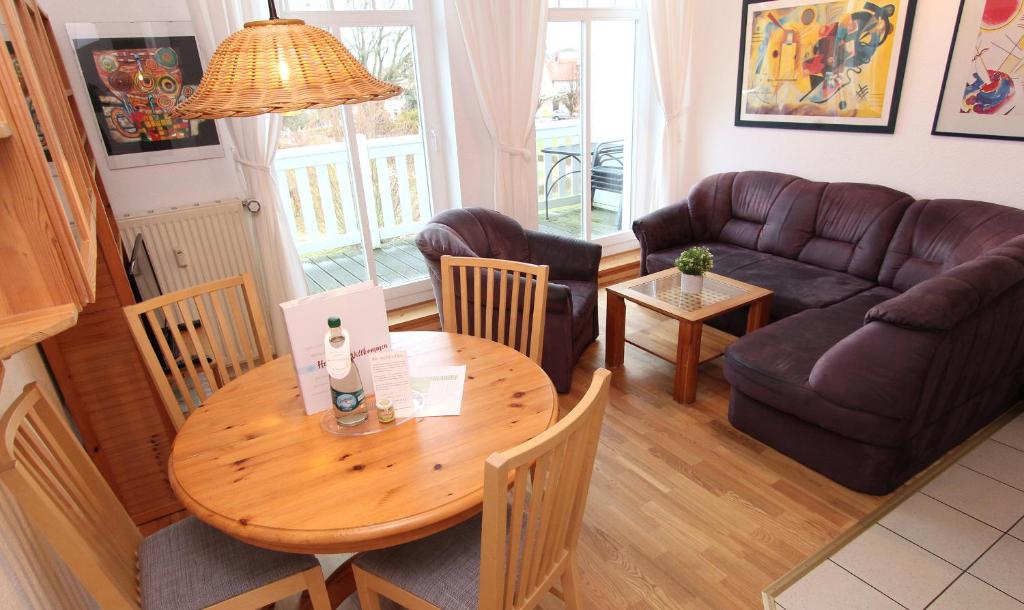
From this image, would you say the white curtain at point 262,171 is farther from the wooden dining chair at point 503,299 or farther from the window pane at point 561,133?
the window pane at point 561,133

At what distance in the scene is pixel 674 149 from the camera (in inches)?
191

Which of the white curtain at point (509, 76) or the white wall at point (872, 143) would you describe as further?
the white curtain at point (509, 76)

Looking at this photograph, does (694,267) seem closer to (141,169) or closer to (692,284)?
(692,284)

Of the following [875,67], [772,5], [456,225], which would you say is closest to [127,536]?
[456,225]

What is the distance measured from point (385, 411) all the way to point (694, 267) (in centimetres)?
208

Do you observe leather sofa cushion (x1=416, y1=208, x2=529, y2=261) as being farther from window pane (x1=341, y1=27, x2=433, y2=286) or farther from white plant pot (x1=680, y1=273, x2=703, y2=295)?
white plant pot (x1=680, y1=273, x2=703, y2=295)

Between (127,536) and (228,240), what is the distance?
2.03 metres

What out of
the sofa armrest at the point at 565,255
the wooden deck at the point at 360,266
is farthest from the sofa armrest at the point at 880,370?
the wooden deck at the point at 360,266

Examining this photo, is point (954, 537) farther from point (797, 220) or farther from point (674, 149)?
point (674, 149)

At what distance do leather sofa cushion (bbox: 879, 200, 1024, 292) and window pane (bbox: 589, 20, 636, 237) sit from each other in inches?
90.0

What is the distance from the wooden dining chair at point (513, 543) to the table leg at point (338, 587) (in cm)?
45

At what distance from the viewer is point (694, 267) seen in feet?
10.1

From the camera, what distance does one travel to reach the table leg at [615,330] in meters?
3.28

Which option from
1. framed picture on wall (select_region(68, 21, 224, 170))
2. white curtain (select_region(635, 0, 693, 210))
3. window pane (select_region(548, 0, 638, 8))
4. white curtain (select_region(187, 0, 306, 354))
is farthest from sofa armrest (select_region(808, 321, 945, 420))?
framed picture on wall (select_region(68, 21, 224, 170))
